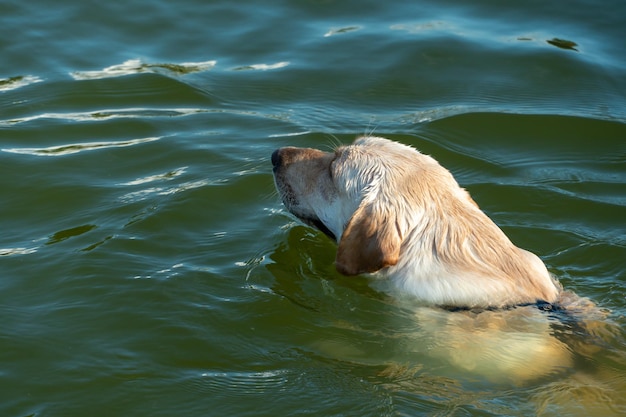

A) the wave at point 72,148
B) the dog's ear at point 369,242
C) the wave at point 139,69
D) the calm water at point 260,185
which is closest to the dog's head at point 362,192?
the dog's ear at point 369,242

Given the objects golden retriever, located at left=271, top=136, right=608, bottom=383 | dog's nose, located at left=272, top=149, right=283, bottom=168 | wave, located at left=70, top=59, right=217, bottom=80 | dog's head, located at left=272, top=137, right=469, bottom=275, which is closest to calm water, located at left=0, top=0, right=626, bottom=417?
wave, located at left=70, top=59, right=217, bottom=80

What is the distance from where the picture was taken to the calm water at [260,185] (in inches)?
241

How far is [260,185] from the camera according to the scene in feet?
29.0

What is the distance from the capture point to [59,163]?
9.05 metres

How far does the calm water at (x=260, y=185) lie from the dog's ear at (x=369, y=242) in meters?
0.48

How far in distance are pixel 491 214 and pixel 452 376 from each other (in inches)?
106

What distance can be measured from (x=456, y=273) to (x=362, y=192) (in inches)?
34.0

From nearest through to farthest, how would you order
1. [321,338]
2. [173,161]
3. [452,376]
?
[452,376] < [321,338] < [173,161]

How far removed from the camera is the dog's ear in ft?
20.5

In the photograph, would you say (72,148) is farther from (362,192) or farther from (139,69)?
(362,192)

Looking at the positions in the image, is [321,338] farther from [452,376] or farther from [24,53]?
[24,53]

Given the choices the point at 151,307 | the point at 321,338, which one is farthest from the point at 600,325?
the point at 151,307

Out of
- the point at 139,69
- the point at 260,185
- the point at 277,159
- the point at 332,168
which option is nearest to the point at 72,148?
the point at 260,185

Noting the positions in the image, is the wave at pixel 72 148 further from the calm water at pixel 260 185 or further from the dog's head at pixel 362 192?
the dog's head at pixel 362 192
